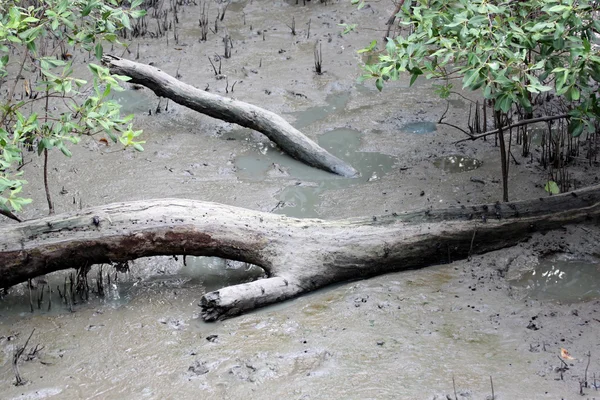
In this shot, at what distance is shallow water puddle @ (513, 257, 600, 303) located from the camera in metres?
3.96

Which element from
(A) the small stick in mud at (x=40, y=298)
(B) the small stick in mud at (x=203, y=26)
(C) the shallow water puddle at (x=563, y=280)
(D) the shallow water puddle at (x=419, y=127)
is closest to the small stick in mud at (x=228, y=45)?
(B) the small stick in mud at (x=203, y=26)

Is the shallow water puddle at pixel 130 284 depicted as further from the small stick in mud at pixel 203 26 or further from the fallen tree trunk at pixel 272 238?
the small stick in mud at pixel 203 26

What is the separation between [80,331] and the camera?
3844mm

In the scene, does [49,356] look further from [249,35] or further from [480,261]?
[249,35]

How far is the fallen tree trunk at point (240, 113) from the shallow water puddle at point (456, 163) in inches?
28.5

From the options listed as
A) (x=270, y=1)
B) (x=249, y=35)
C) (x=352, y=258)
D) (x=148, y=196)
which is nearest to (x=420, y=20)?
(x=352, y=258)

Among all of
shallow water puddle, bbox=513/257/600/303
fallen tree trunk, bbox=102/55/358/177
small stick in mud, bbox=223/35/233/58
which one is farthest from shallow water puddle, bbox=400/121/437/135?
small stick in mud, bbox=223/35/233/58

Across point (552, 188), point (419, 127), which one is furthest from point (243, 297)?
point (419, 127)

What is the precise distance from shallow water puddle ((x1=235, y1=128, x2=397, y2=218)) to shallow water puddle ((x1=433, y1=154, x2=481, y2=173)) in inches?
15.4

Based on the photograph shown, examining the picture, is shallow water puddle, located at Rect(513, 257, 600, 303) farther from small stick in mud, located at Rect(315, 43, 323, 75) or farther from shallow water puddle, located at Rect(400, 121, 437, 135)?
small stick in mud, located at Rect(315, 43, 323, 75)

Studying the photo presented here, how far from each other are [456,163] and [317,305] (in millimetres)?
2244

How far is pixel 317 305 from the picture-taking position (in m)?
4.01

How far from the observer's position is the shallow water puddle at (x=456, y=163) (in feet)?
18.3

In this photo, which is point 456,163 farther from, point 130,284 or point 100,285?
point 100,285
